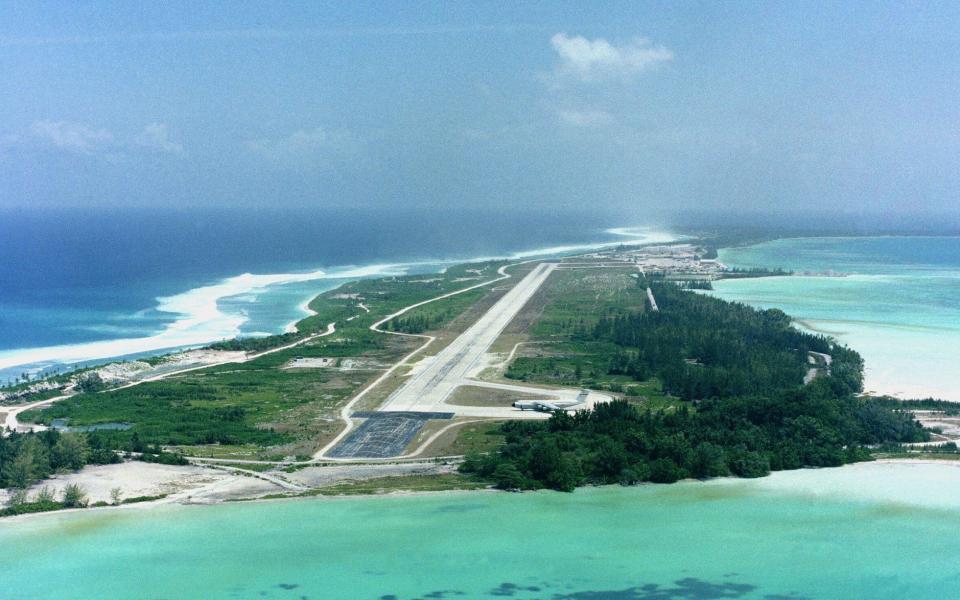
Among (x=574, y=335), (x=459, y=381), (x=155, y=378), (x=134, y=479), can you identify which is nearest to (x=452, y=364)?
(x=459, y=381)

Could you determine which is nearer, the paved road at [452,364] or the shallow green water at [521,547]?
the shallow green water at [521,547]

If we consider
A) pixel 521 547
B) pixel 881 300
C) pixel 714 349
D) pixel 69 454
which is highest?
pixel 69 454

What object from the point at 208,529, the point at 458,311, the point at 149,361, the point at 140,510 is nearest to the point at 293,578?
the point at 208,529

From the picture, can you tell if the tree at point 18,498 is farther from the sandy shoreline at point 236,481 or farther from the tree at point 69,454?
the tree at point 69,454

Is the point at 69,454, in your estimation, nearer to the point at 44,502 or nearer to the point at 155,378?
the point at 44,502

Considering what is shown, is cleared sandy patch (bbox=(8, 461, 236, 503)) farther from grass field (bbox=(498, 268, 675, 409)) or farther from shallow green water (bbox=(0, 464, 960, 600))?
grass field (bbox=(498, 268, 675, 409))

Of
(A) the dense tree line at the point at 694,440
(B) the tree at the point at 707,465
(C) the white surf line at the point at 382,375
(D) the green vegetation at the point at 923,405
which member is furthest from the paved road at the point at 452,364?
(D) the green vegetation at the point at 923,405
